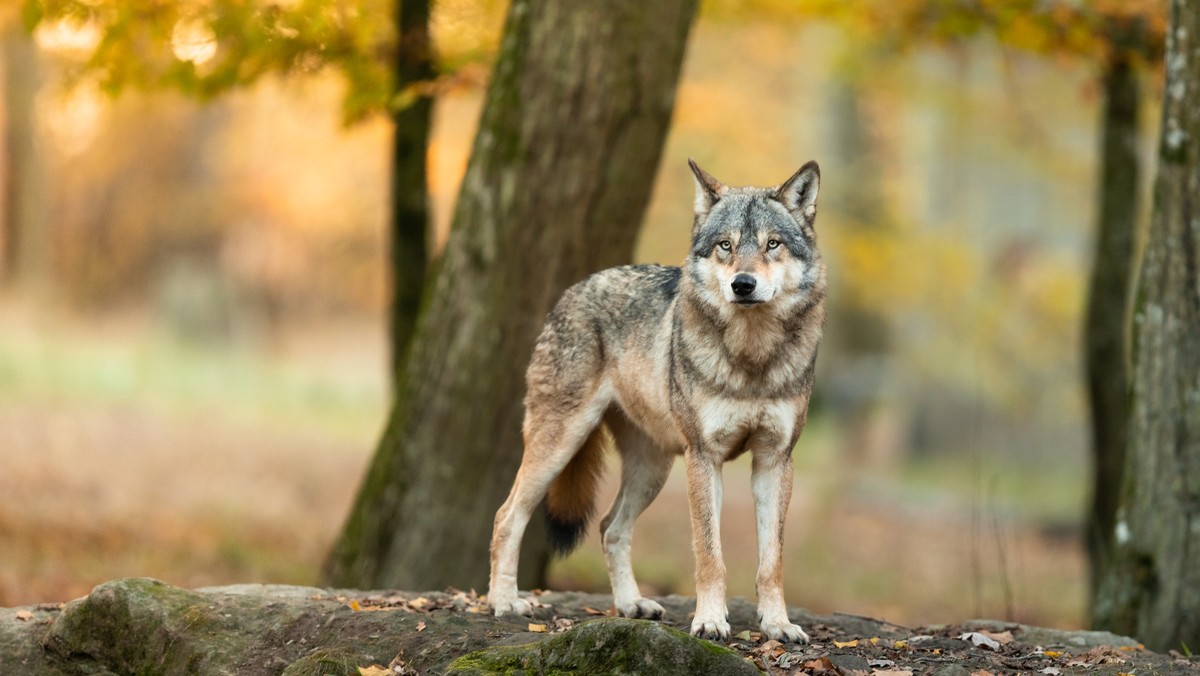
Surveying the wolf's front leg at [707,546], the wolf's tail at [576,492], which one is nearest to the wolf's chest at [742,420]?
the wolf's front leg at [707,546]

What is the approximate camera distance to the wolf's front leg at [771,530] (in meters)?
5.23

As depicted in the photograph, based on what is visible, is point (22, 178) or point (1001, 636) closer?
point (1001, 636)

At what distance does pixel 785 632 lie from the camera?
5.12 m

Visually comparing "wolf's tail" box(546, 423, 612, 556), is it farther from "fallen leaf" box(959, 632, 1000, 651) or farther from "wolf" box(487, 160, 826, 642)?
"fallen leaf" box(959, 632, 1000, 651)

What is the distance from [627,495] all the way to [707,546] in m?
1.02

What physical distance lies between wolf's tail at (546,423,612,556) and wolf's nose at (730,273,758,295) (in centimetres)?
156

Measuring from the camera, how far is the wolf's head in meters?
5.18

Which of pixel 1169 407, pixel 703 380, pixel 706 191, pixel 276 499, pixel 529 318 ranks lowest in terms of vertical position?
pixel 276 499

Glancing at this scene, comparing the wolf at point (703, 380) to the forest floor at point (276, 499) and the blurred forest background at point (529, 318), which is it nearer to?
the blurred forest background at point (529, 318)

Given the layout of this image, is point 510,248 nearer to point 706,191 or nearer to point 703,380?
point 706,191

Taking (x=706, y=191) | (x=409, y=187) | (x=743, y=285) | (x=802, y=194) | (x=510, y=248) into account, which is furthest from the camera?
(x=409, y=187)

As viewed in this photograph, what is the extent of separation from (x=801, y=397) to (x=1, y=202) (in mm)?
18093

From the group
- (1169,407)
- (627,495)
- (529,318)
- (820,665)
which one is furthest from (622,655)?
(1169,407)

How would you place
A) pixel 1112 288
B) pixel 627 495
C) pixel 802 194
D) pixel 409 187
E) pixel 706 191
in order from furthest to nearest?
1. pixel 1112 288
2. pixel 409 187
3. pixel 627 495
4. pixel 706 191
5. pixel 802 194
